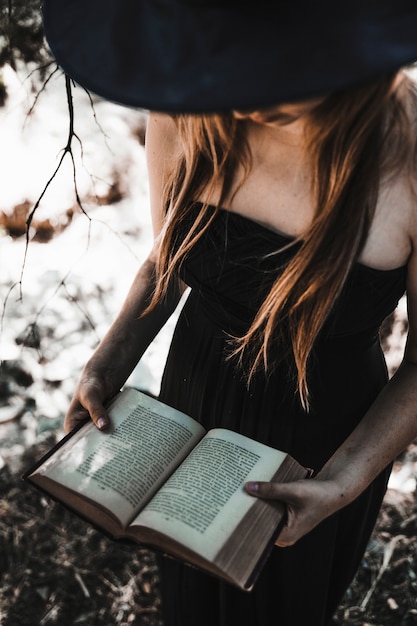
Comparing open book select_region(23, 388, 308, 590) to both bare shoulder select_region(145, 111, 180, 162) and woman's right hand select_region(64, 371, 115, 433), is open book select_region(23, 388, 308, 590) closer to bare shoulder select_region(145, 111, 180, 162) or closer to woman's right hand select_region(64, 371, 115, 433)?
woman's right hand select_region(64, 371, 115, 433)

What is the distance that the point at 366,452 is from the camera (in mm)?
1275

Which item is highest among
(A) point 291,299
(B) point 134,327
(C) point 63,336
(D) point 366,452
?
(A) point 291,299

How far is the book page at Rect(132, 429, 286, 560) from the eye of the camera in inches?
42.8

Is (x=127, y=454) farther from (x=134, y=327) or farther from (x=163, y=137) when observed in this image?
(x=163, y=137)

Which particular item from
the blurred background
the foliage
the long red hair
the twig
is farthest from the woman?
the foliage

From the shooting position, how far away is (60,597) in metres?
2.30

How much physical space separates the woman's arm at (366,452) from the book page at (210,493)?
0.27 feet

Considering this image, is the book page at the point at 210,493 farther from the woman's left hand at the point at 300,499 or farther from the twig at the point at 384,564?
the twig at the point at 384,564

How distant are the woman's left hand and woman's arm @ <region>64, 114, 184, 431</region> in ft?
1.22

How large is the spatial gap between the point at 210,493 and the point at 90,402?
1.17ft

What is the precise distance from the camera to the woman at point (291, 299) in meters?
1.10

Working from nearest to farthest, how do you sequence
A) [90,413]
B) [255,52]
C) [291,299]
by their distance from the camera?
[255,52] < [291,299] < [90,413]

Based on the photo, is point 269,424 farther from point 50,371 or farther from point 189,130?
point 50,371

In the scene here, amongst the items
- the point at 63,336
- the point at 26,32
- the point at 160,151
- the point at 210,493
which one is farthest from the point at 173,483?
the point at 63,336
